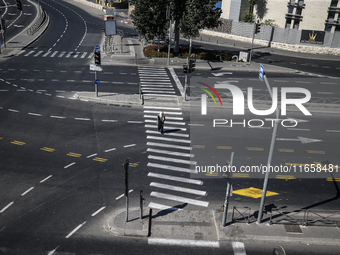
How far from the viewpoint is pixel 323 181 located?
2042cm

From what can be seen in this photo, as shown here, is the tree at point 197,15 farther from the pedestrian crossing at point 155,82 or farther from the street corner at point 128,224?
the street corner at point 128,224

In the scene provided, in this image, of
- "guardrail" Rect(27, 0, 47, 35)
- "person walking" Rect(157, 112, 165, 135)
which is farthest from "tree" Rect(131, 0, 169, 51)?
"person walking" Rect(157, 112, 165, 135)

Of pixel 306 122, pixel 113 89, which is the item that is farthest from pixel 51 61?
pixel 306 122

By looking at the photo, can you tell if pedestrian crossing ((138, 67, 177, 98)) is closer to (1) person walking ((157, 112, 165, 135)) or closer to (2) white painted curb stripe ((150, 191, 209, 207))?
(1) person walking ((157, 112, 165, 135))

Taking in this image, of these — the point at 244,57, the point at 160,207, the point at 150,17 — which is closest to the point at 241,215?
the point at 160,207

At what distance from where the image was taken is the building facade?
57781 mm

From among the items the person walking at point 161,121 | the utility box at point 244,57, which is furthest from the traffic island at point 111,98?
the utility box at point 244,57

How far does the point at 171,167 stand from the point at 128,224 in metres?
5.80

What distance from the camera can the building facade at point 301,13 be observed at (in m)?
57.8

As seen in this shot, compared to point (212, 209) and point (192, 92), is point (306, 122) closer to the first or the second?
point (192, 92)

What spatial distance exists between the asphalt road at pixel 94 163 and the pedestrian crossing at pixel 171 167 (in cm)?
8

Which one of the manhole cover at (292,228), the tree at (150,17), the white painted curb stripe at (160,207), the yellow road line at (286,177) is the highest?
the tree at (150,17)

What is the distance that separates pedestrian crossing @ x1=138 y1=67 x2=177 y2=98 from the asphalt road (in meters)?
0.72

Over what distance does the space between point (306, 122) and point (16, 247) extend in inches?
975
